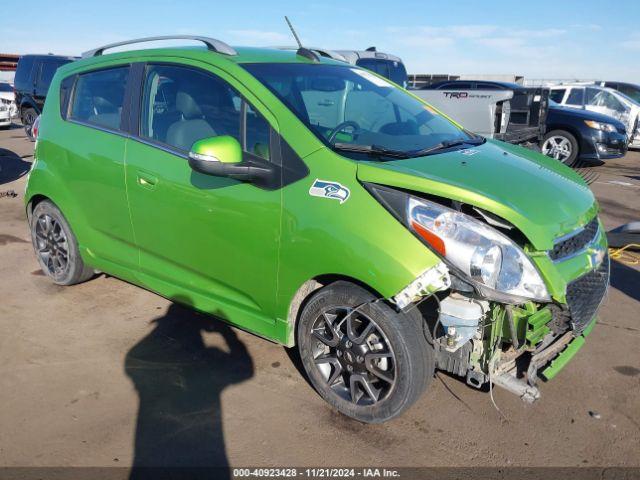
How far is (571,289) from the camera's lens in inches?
107

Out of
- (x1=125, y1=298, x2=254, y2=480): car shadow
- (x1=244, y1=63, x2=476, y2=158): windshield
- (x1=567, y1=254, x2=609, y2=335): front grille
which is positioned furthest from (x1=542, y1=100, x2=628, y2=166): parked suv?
(x1=125, y1=298, x2=254, y2=480): car shadow

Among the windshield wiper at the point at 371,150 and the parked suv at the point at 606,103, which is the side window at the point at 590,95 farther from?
the windshield wiper at the point at 371,150

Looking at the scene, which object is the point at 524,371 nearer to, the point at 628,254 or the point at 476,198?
the point at 476,198

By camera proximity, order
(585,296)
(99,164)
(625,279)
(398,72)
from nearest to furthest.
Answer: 1. (585,296)
2. (99,164)
3. (625,279)
4. (398,72)

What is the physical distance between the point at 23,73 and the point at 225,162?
53.7 feet

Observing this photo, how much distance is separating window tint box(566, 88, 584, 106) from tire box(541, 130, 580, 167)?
328 cm

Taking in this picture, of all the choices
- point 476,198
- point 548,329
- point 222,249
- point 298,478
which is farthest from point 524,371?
point 222,249

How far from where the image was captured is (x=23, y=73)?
645 inches

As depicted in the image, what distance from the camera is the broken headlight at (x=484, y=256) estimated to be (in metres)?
2.52

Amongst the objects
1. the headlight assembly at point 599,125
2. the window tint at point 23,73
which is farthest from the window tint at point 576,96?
the window tint at point 23,73

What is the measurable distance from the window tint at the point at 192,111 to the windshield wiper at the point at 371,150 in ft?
1.34

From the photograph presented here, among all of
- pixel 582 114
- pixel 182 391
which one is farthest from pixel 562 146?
pixel 182 391

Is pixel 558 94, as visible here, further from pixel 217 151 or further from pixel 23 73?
pixel 23 73

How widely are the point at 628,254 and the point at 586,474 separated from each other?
3.74 metres
